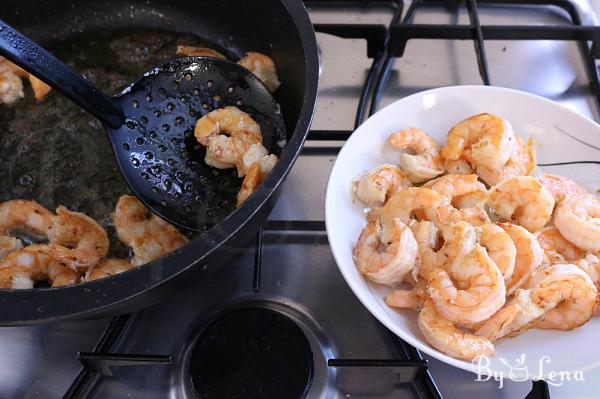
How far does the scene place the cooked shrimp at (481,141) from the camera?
86cm

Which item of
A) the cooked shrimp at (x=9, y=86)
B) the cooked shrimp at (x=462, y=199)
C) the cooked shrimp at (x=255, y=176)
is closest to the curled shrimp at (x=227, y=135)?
the cooked shrimp at (x=255, y=176)

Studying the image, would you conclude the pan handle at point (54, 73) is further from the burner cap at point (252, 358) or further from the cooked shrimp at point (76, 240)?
the burner cap at point (252, 358)

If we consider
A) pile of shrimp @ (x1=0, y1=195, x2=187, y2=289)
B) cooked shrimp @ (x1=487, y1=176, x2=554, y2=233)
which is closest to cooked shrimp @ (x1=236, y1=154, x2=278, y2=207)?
pile of shrimp @ (x1=0, y1=195, x2=187, y2=289)

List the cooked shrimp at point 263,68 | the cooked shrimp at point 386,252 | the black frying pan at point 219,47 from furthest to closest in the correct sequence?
the cooked shrimp at point 263,68 → the cooked shrimp at point 386,252 → the black frying pan at point 219,47

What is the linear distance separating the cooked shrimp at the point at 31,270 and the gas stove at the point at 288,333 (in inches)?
4.1

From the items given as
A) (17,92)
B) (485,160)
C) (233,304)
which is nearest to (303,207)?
(233,304)

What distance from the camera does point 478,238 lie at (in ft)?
2.54

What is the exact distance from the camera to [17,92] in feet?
3.63

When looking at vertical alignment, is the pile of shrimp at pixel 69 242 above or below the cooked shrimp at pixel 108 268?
above

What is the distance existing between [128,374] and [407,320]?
447mm

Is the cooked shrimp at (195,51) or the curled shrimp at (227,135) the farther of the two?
the cooked shrimp at (195,51)

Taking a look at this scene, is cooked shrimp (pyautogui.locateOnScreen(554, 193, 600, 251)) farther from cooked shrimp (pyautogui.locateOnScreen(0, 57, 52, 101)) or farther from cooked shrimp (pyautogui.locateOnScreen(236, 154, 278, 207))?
cooked shrimp (pyautogui.locateOnScreen(0, 57, 52, 101))

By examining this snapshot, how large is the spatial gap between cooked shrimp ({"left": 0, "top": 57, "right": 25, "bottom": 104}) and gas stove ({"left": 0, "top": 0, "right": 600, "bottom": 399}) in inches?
18.9

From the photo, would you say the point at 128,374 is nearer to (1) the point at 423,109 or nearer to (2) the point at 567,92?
(1) the point at 423,109
